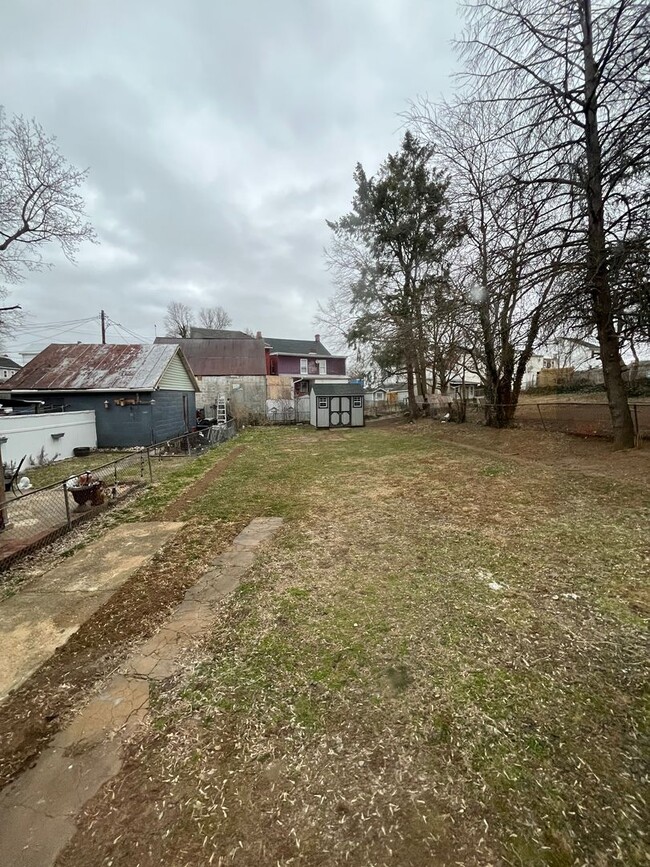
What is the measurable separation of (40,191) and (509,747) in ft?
58.1

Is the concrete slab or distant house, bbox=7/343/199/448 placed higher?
distant house, bbox=7/343/199/448

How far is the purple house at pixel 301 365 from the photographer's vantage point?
99.6ft

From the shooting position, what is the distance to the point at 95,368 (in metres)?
14.8

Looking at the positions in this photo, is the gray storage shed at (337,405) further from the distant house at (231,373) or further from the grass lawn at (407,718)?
the grass lawn at (407,718)

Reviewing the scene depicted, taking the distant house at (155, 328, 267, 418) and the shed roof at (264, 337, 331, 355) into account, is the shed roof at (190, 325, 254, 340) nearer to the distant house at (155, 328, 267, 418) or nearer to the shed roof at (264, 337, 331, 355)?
the shed roof at (264, 337, 331, 355)

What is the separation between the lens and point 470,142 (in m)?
8.91

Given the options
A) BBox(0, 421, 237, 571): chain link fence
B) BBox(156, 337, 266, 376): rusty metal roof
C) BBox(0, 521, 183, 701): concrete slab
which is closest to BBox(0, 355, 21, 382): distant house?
BBox(156, 337, 266, 376): rusty metal roof

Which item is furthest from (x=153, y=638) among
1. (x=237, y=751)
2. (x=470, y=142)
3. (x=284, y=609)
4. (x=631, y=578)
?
(x=470, y=142)

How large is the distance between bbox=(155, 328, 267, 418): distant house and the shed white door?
16.7 feet

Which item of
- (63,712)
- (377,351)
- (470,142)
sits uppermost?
(470,142)

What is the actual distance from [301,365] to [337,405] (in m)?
12.0

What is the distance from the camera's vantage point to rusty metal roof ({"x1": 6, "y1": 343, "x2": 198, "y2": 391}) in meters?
13.9

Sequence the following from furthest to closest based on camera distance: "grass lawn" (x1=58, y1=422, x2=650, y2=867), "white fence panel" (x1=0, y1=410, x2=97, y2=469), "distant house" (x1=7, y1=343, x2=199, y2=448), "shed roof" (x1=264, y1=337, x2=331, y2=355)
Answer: "shed roof" (x1=264, y1=337, x2=331, y2=355), "distant house" (x1=7, y1=343, x2=199, y2=448), "white fence panel" (x1=0, y1=410, x2=97, y2=469), "grass lawn" (x1=58, y1=422, x2=650, y2=867)

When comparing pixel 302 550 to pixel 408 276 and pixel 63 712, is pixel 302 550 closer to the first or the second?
pixel 63 712
